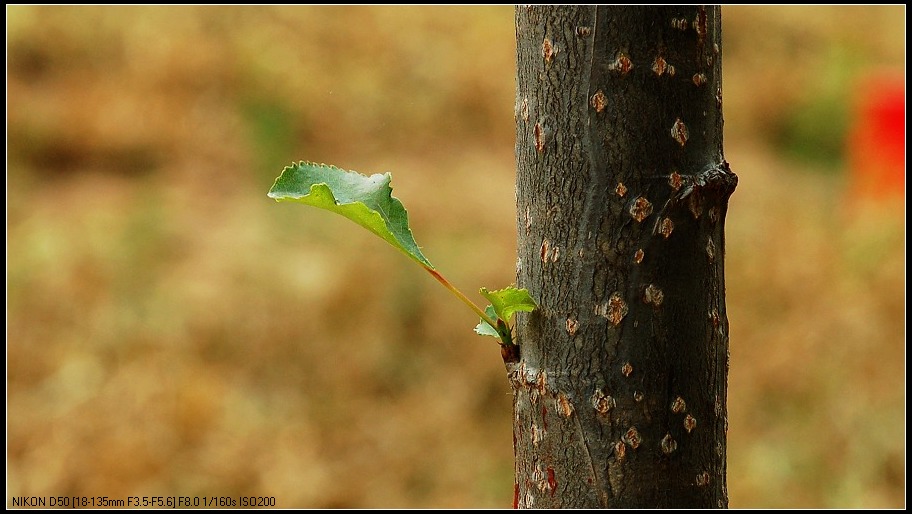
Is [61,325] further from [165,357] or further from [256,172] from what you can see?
[256,172]

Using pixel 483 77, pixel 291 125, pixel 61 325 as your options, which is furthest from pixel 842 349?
pixel 61 325

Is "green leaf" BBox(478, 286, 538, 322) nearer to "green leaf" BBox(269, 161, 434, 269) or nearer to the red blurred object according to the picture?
"green leaf" BBox(269, 161, 434, 269)

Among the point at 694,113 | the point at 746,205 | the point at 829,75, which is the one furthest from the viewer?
the point at 829,75

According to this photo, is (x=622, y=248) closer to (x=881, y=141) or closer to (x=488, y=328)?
(x=488, y=328)

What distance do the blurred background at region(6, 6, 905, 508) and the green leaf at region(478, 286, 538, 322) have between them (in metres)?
1.60

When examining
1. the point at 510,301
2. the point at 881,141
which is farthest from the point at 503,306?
the point at 881,141

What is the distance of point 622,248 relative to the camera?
15.9 inches

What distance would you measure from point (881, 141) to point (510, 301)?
2.59 m

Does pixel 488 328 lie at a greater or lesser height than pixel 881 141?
lesser

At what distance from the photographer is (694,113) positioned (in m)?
0.41

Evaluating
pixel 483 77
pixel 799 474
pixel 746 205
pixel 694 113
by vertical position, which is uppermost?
pixel 483 77

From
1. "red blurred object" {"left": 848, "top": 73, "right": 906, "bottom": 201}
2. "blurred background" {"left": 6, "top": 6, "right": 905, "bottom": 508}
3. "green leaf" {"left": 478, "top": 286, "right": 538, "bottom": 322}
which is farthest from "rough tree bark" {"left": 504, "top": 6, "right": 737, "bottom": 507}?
"red blurred object" {"left": 848, "top": 73, "right": 906, "bottom": 201}

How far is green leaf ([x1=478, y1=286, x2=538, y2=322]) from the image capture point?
41cm

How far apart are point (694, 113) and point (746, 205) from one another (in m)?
2.39
